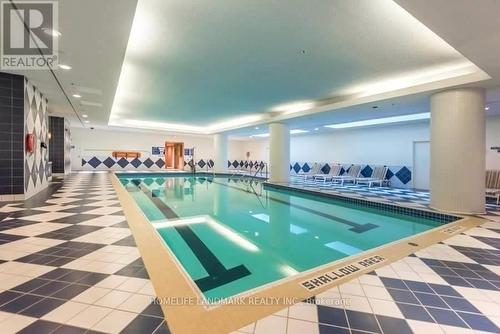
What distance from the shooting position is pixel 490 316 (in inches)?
56.2

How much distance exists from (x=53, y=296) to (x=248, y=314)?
120 centimetres

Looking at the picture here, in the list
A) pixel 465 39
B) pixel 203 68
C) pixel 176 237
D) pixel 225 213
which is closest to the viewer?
pixel 465 39

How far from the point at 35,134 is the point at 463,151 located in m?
8.41

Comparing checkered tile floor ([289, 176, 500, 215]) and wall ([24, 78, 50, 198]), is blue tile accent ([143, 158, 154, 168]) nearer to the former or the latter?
wall ([24, 78, 50, 198])

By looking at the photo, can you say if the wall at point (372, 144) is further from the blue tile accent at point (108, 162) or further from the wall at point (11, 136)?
the blue tile accent at point (108, 162)

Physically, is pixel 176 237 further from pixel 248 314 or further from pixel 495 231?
pixel 495 231

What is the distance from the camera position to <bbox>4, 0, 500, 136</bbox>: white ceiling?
8.48 ft

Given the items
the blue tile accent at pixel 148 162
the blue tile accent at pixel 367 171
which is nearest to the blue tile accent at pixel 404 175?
the blue tile accent at pixel 367 171

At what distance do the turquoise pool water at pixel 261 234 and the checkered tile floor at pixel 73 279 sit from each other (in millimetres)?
693

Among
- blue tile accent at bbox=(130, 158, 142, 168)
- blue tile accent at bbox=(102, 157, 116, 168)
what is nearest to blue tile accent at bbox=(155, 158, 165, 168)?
blue tile accent at bbox=(130, 158, 142, 168)

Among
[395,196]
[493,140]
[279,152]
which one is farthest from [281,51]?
[493,140]

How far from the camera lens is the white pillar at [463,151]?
4.11 m

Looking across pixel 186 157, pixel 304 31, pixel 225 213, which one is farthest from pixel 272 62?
pixel 186 157

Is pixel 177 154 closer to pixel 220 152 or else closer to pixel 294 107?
pixel 220 152
